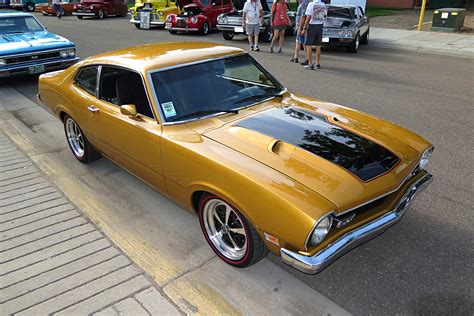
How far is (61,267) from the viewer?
3.17 metres

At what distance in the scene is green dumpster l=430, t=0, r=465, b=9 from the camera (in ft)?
76.6

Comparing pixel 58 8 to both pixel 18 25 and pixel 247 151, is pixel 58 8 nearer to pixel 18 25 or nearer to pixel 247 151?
pixel 18 25

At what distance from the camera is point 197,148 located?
9.97ft

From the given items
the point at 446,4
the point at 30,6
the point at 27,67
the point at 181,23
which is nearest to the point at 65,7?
the point at 30,6

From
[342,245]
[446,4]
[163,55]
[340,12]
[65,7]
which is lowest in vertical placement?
[342,245]

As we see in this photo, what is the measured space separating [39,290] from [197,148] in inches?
64.1

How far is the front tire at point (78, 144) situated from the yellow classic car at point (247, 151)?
1.11 feet

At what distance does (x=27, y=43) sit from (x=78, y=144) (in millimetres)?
4985

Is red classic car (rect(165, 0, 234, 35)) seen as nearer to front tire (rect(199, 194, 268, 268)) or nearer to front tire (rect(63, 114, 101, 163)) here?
front tire (rect(63, 114, 101, 163))

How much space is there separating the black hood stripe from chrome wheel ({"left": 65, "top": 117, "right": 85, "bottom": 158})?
270 cm

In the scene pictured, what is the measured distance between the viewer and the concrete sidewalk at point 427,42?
12.1 meters

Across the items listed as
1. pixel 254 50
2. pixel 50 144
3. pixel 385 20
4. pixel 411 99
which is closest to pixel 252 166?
pixel 50 144

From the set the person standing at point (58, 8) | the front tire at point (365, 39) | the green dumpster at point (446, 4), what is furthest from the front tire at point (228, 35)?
the person standing at point (58, 8)

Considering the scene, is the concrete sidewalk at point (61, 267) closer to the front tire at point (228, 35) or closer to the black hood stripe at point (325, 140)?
the black hood stripe at point (325, 140)
